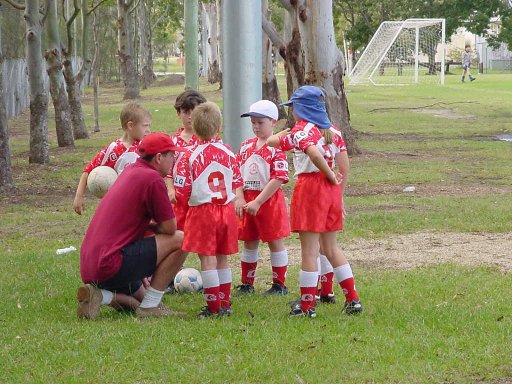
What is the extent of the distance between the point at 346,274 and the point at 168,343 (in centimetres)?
148

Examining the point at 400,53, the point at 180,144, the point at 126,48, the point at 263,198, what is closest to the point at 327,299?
the point at 263,198

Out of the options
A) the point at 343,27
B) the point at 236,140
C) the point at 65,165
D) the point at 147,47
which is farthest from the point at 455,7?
the point at 236,140

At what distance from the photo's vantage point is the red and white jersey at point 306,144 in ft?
22.9

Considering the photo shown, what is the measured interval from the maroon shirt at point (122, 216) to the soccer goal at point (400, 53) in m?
44.5

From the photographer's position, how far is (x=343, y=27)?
2894 inches

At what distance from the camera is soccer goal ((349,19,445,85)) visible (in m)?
52.1

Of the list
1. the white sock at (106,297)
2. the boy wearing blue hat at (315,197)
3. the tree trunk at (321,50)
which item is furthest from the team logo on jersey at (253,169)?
the tree trunk at (321,50)

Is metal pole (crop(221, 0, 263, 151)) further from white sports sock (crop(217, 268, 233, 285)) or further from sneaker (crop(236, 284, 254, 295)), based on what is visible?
white sports sock (crop(217, 268, 233, 285))

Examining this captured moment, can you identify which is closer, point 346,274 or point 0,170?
point 346,274

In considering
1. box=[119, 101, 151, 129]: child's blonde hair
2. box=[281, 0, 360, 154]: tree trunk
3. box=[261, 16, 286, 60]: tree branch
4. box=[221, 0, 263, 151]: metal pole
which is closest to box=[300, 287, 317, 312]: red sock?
box=[119, 101, 151, 129]: child's blonde hair

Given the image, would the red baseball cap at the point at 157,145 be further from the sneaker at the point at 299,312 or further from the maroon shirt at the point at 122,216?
the sneaker at the point at 299,312

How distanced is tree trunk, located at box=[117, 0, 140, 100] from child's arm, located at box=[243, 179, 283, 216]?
96.8ft

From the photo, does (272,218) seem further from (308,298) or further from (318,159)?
(318,159)

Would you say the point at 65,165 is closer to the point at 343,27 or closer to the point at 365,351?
the point at 365,351
